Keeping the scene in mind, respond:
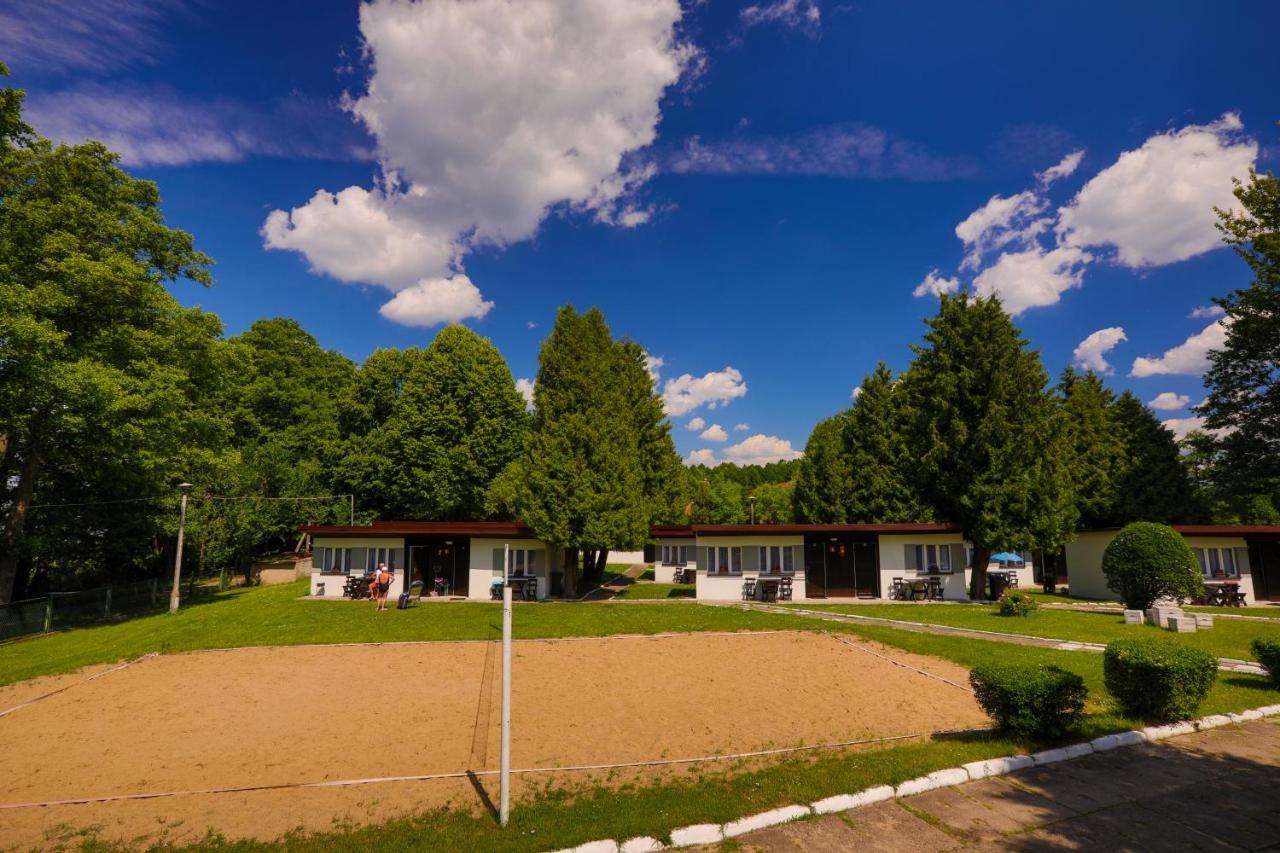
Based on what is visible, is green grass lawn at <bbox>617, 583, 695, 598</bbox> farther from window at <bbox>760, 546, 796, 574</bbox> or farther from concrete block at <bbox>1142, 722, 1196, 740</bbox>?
concrete block at <bbox>1142, 722, 1196, 740</bbox>

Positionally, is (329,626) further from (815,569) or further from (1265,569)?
(1265,569)

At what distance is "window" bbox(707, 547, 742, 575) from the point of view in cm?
2798

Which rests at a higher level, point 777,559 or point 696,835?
point 777,559

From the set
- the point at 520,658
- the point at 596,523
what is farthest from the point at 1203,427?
the point at 520,658

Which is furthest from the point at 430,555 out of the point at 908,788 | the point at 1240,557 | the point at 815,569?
the point at 1240,557

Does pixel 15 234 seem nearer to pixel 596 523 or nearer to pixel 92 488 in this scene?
pixel 92 488

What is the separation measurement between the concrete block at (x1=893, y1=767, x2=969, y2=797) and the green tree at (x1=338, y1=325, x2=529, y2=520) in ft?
101

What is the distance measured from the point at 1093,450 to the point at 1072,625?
80.7ft

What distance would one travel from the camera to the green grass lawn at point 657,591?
98.5 ft

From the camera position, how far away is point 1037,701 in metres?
8.30

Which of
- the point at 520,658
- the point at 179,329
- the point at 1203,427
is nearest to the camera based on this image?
the point at 520,658

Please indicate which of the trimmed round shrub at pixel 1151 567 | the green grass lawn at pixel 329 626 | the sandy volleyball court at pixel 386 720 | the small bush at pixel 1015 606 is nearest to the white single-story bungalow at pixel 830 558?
the green grass lawn at pixel 329 626

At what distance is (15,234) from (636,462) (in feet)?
83.8

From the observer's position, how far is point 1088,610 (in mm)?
22750
